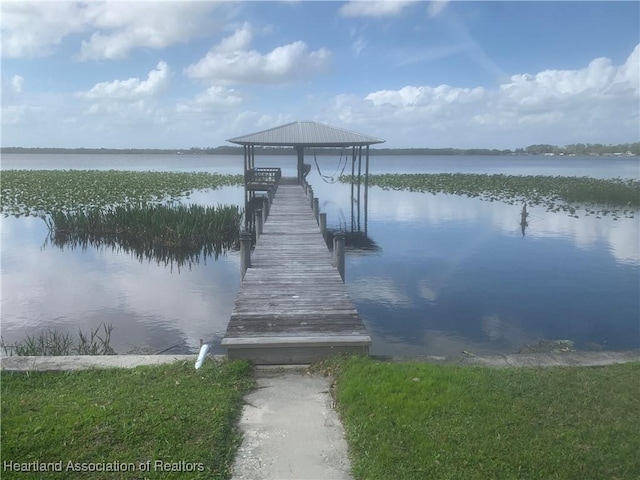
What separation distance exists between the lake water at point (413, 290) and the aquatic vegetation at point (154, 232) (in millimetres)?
760

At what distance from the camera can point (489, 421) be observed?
13.4 feet

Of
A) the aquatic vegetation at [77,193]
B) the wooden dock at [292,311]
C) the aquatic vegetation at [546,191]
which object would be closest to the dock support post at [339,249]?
the wooden dock at [292,311]

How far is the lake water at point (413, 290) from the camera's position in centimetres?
891

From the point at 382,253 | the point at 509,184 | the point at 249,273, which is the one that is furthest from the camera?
the point at 509,184

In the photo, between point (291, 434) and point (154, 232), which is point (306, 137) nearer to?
point (154, 232)

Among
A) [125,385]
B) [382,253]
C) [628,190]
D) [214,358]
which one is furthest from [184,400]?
[628,190]

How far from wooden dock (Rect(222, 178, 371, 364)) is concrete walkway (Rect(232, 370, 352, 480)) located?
1.71ft

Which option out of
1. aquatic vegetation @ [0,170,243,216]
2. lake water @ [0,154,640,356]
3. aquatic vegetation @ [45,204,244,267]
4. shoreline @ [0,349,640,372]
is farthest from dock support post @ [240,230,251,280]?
aquatic vegetation @ [0,170,243,216]

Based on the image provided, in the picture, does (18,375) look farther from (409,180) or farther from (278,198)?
(409,180)

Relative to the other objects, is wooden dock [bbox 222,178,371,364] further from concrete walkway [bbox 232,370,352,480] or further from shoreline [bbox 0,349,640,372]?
concrete walkway [bbox 232,370,352,480]

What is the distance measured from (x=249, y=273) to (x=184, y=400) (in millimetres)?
4287

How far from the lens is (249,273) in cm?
861

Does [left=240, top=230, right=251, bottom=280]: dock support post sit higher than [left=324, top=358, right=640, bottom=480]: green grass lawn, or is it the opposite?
[left=240, top=230, right=251, bottom=280]: dock support post

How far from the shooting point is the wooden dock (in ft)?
18.6
